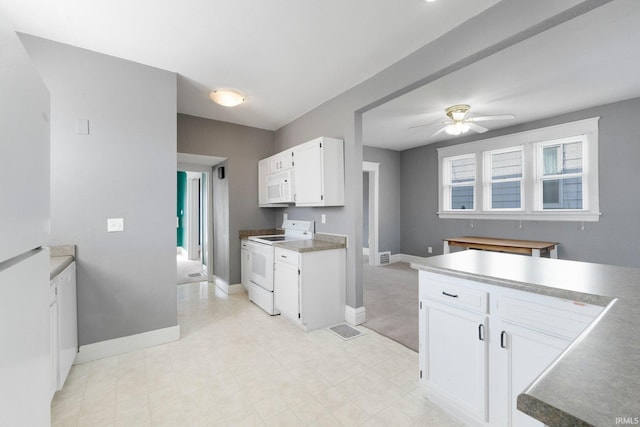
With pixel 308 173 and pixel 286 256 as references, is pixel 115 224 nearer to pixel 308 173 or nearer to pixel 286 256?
pixel 286 256

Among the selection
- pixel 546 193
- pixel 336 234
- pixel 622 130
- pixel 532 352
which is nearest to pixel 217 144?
pixel 336 234

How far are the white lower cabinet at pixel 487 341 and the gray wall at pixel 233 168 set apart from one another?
3.24m

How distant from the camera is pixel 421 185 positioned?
6.34 meters

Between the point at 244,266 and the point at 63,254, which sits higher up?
the point at 63,254

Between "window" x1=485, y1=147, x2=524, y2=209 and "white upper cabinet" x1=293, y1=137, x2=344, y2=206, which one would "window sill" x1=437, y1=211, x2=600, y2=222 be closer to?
"window" x1=485, y1=147, x2=524, y2=209

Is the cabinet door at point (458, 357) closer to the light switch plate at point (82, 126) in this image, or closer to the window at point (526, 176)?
the light switch plate at point (82, 126)

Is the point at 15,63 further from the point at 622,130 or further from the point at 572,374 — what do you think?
the point at 622,130

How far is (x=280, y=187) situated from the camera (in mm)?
3873

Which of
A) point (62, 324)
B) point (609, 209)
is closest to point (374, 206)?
point (609, 209)

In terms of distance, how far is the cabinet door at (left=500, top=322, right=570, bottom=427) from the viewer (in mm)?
1273

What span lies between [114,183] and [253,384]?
2.13 m

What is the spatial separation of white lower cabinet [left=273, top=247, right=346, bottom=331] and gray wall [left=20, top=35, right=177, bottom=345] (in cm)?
114

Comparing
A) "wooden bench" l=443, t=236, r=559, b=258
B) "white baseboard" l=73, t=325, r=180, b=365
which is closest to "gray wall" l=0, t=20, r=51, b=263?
"white baseboard" l=73, t=325, r=180, b=365

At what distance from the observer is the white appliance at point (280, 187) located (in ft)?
12.1
